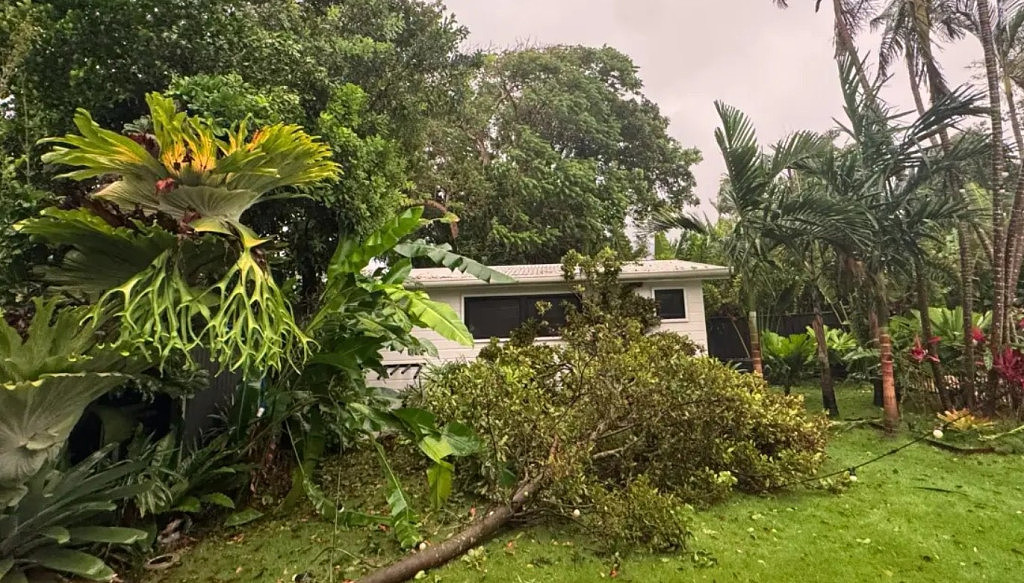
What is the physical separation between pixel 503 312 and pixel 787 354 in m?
6.32

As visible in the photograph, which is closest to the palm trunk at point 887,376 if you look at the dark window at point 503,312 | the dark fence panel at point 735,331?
the dark window at point 503,312

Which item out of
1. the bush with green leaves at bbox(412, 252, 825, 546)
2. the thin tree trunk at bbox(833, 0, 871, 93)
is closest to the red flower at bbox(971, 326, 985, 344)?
the bush with green leaves at bbox(412, 252, 825, 546)

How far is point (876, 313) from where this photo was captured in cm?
754

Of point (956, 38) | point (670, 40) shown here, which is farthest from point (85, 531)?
point (670, 40)

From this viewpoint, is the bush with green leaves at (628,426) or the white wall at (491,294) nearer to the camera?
the bush with green leaves at (628,426)

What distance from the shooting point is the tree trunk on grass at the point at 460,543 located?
3545mm

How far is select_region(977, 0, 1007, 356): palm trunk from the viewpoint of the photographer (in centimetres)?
633

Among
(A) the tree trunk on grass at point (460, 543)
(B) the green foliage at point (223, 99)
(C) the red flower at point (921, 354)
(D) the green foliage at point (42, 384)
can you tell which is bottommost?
(A) the tree trunk on grass at point (460, 543)

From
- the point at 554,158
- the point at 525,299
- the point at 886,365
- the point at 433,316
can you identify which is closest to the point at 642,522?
the point at 433,316

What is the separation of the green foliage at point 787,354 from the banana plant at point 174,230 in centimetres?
993

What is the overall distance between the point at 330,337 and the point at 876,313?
25.9ft

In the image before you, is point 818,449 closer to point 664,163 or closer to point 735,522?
point 735,522

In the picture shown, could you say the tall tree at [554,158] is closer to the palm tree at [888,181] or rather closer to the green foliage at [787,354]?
the green foliage at [787,354]

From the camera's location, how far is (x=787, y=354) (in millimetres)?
10398
